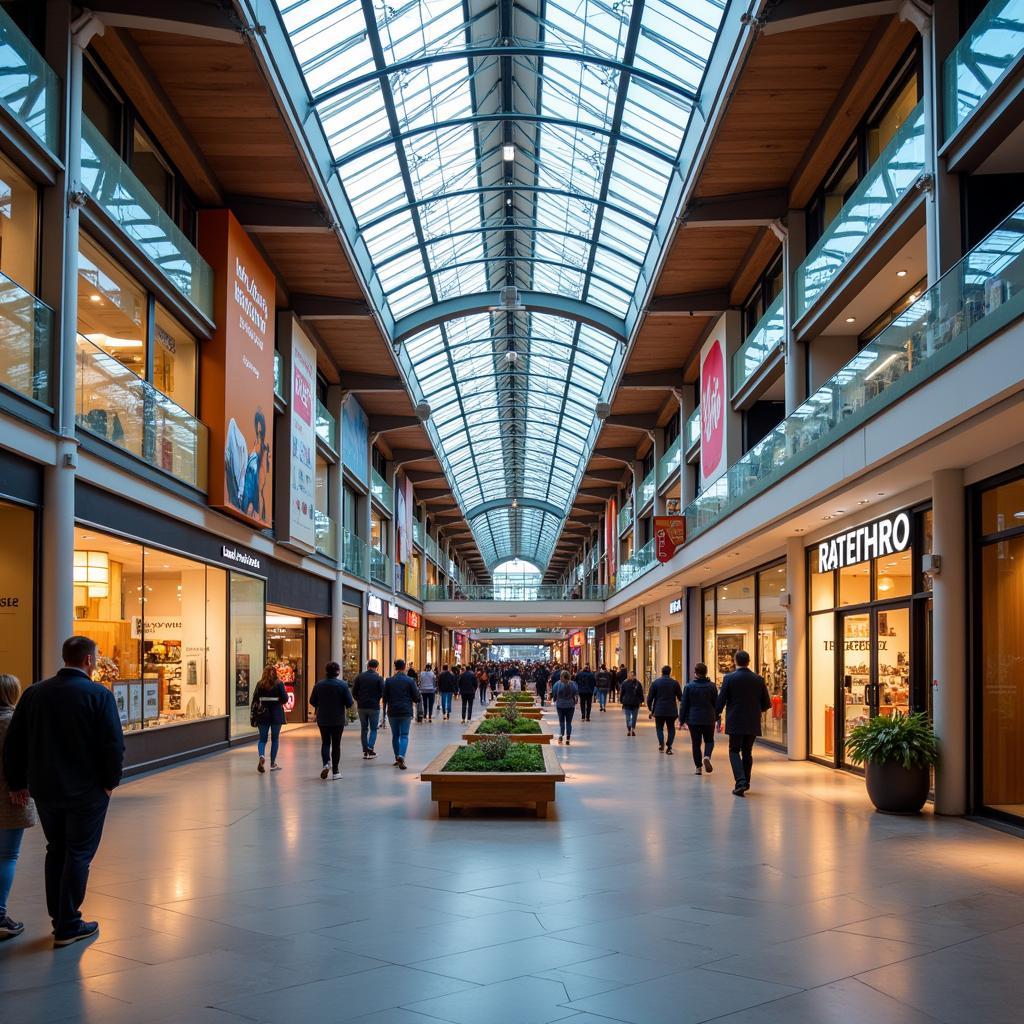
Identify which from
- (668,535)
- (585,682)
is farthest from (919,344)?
(585,682)

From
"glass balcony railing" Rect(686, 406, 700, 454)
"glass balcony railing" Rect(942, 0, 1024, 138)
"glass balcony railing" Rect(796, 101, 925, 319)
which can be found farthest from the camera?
"glass balcony railing" Rect(686, 406, 700, 454)

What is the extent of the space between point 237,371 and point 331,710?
22.7 feet

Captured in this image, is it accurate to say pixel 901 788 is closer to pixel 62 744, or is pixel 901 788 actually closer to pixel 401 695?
pixel 401 695

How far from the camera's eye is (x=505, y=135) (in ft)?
75.8

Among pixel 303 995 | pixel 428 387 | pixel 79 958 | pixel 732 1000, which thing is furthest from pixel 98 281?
pixel 428 387

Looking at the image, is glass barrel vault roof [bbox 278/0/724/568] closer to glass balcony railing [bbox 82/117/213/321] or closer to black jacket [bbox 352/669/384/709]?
glass balcony railing [bbox 82/117/213/321]

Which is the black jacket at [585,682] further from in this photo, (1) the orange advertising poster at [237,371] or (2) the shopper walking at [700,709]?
(2) the shopper walking at [700,709]

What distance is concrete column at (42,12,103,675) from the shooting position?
38.2 feet

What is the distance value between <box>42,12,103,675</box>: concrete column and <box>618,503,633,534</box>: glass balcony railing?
30.4 metres

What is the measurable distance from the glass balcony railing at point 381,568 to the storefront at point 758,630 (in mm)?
11011

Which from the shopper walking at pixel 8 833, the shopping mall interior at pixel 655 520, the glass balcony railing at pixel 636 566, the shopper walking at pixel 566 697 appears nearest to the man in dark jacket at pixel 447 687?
the shopping mall interior at pixel 655 520

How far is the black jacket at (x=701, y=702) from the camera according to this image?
589 inches

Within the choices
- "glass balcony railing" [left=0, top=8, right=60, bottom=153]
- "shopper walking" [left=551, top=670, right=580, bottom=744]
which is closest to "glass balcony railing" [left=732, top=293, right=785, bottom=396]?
"shopper walking" [left=551, top=670, right=580, bottom=744]

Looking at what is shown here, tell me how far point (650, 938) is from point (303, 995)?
2.10m
